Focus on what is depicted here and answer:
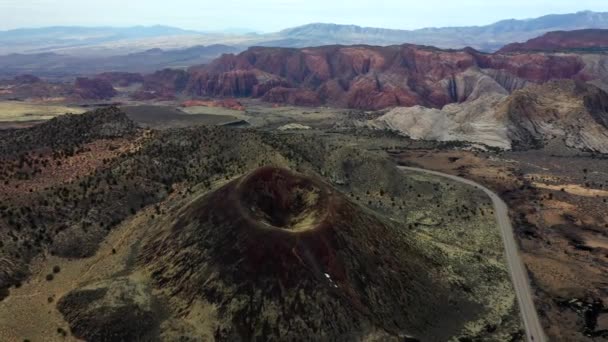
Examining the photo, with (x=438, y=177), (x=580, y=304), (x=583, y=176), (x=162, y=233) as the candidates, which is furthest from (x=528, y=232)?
(x=162, y=233)

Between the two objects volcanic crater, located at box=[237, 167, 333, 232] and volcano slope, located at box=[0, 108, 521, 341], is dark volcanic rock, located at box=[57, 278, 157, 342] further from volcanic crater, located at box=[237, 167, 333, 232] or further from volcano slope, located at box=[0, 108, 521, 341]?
volcanic crater, located at box=[237, 167, 333, 232]

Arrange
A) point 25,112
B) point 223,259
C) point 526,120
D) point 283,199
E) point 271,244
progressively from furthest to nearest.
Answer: point 25,112 < point 526,120 < point 283,199 < point 223,259 < point 271,244

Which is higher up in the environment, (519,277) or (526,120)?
(526,120)

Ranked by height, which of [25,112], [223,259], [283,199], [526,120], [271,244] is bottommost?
[25,112]

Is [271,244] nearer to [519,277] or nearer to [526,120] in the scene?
[519,277]

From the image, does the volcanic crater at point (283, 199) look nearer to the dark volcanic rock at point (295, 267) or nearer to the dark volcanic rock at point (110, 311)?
the dark volcanic rock at point (295, 267)

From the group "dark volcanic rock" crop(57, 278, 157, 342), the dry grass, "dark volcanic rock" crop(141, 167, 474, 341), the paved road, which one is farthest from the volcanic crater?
the dry grass

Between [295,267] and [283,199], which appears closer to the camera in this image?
[295,267]

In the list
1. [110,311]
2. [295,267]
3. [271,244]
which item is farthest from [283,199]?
[110,311]
